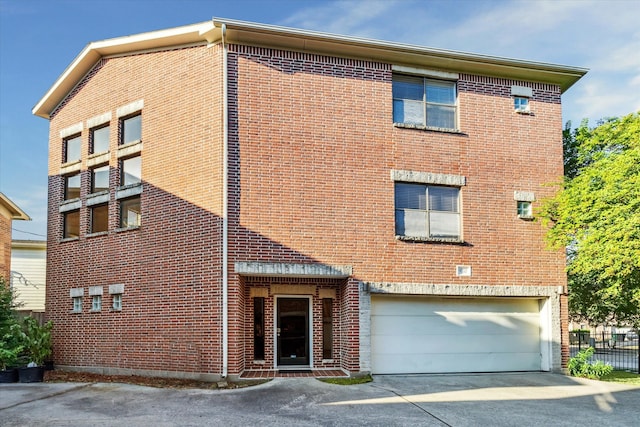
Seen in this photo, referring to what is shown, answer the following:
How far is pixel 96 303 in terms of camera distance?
52.3ft

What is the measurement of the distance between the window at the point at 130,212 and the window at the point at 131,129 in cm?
183

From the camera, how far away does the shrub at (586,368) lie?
575 inches

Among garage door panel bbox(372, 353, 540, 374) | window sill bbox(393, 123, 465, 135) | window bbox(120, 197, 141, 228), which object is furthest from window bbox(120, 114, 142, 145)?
garage door panel bbox(372, 353, 540, 374)

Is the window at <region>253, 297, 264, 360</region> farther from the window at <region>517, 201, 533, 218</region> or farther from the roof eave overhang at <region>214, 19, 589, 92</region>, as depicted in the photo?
the window at <region>517, 201, 533, 218</region>

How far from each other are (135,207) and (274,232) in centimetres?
486

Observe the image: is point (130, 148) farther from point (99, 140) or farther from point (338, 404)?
point (338, 404)

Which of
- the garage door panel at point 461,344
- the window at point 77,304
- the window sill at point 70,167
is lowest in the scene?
the garage door panel at point 461,344

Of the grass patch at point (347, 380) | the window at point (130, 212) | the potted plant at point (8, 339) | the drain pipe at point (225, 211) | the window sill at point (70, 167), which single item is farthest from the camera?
the window sill at point (70, 167)

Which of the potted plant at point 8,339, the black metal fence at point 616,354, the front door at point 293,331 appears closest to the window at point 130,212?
the potted plant at point 8,339

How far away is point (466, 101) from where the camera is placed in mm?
15508

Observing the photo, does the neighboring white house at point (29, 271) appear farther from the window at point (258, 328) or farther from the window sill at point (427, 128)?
the window sill at point (427, 128)

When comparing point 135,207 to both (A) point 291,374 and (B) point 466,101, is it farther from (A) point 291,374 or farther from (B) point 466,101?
(B) point 466,101

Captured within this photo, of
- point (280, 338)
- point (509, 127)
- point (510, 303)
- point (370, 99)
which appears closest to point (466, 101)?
point (509, 127)

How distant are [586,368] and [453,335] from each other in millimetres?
3838
